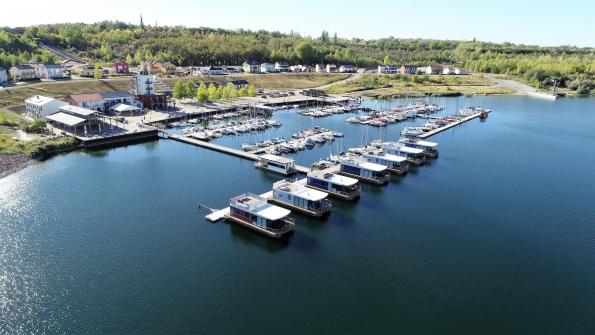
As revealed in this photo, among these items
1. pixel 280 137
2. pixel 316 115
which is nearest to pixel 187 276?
pixel 280 137

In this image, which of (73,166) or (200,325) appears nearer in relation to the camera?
(200,325)

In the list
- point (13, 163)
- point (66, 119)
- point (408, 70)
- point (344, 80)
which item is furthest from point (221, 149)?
point (408, 70)

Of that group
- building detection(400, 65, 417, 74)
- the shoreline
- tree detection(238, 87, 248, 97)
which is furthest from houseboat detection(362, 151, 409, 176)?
building detection(400, 65, 417, 74)

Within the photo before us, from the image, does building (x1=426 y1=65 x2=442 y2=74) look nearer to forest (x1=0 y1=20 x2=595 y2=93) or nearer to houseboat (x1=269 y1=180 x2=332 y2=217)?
forest (x1=0 y1=20 x2=595 y2=93)

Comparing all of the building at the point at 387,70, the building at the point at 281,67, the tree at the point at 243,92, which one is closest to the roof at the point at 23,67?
the tree at the point at 243,92

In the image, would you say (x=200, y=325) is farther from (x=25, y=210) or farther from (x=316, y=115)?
(x=316, y=115)
